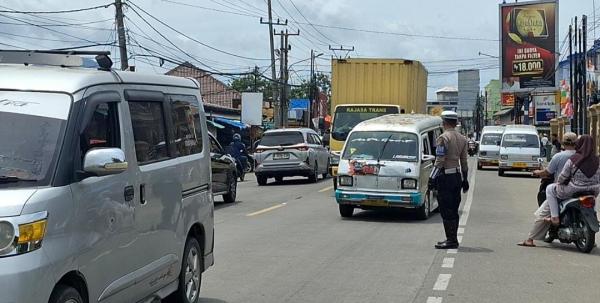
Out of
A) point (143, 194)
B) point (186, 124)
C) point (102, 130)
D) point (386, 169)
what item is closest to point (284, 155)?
point (386, 169)

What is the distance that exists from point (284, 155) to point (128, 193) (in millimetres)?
20041

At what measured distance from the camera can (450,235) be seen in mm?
11117

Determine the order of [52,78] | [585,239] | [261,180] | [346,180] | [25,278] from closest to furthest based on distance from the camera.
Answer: [25,278]
[52,78]
[585,239]
[346,180]
[261,180]

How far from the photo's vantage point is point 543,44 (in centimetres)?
6078

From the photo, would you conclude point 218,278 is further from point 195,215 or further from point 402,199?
point 402,199

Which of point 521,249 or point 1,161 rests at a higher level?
point 1,161

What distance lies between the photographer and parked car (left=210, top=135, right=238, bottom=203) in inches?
687

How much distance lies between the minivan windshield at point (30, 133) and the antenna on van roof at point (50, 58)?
81cm

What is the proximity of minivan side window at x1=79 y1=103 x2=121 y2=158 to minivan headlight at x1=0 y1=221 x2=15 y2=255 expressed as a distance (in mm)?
849

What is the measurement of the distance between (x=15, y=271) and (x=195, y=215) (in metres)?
3.00

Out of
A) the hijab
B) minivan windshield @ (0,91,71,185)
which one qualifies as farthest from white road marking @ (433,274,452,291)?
minivan windshield @ (0,91,71,185)

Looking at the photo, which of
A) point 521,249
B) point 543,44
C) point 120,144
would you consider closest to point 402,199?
point 521,249

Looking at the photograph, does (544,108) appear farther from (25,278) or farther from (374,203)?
(25,278)

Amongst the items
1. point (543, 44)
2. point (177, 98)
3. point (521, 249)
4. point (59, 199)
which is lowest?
point (521, 249)
